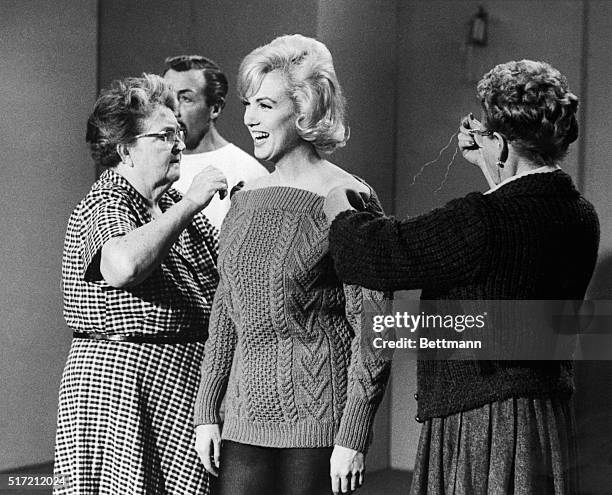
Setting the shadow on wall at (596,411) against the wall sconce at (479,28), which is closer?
the shadow on wall at (596,411)

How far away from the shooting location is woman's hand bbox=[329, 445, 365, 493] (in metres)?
1.72

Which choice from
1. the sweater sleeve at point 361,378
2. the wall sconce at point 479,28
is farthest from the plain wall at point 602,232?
the sweater sleeve at point 361,378

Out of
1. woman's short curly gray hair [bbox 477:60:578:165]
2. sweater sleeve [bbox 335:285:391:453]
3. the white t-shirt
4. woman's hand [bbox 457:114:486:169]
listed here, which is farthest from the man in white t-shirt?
woman's short curly gray hair [bbox 477:60:578:165]

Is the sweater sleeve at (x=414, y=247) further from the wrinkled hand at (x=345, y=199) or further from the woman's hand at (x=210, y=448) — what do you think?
the woman's hand at (x=210, y=448)

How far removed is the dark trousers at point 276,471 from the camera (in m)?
1.79

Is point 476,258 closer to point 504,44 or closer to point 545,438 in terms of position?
point 545,438

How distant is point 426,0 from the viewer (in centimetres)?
221

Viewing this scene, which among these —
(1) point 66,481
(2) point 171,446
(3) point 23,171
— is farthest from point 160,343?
(3) point 23,171

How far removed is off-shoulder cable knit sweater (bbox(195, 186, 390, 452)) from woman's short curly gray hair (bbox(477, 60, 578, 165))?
0.44 meters

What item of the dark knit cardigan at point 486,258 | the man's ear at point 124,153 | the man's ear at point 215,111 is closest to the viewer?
the dark knit cardigan at point 486,258

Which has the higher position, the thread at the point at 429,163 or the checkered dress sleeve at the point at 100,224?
the thread at the point at 429,163

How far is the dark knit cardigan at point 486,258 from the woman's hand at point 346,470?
18 centimetres

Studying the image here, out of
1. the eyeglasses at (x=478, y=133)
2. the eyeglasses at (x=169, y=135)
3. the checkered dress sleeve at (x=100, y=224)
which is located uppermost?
the eyeglasses at (x=169, y=135)

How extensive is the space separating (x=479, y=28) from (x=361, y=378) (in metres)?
0.94
